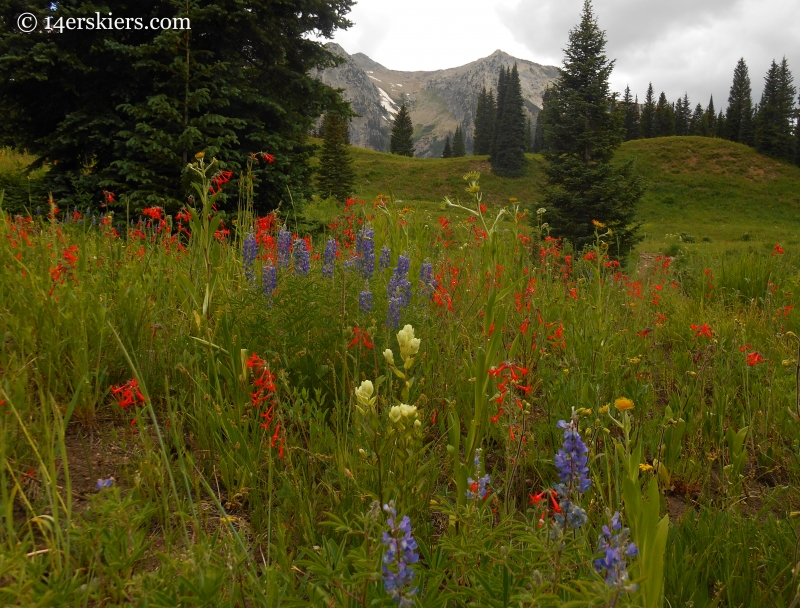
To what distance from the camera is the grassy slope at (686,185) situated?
27.0 meters

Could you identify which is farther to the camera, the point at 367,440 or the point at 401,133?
the point at 401,133

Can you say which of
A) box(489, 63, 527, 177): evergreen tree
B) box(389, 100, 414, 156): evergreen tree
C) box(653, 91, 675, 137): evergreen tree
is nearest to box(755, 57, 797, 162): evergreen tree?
box(653, 91, 675, 137): evergreen tree

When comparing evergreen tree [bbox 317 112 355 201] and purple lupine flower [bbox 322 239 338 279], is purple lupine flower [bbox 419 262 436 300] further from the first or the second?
evergreen tree [bbox 317 112 355 201]

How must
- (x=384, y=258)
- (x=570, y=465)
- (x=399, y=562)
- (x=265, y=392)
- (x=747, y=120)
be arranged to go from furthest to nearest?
(x=747, y=120) → (x=384, y=258) → (x=265, y=392) → (x=570, y=465) → (x=399, y=562)

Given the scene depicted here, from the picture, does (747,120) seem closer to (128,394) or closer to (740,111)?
(740,111)

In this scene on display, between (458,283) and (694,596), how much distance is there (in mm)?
2201

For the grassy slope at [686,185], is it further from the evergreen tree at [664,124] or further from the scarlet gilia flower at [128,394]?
the scarlet gilia flower at [128,394]

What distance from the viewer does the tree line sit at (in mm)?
39969

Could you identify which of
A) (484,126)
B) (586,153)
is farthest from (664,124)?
(586,153)

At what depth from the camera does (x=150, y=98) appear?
6.03 metres

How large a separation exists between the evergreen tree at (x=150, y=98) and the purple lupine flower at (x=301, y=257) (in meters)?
3.81

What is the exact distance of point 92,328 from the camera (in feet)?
6.72

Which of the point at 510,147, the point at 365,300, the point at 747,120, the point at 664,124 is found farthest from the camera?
the point at 664,124

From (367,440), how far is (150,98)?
246 inches
